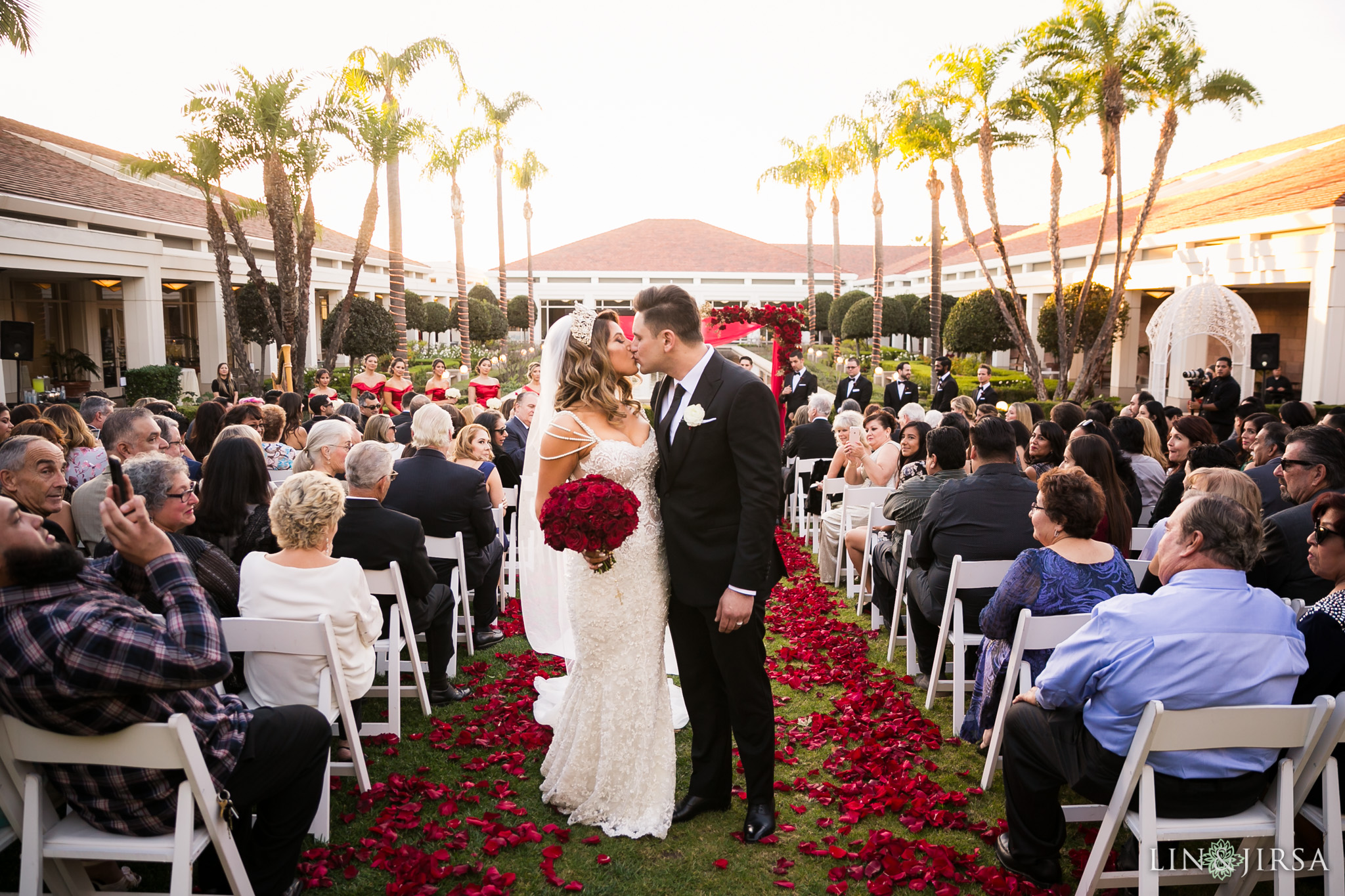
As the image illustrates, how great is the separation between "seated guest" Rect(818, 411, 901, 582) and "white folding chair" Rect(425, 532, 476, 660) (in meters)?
3.52

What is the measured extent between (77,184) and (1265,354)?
28.9 meters

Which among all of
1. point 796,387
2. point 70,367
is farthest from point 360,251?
point 796,387

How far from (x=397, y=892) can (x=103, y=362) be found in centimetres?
2937

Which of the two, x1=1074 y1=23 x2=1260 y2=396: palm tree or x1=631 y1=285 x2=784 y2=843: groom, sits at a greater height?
x1=1074 y1=23 x2=1260 y2=396: palm tree

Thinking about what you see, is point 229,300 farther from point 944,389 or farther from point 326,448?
point 326,448

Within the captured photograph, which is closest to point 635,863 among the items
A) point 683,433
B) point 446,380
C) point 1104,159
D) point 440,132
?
point 683,433

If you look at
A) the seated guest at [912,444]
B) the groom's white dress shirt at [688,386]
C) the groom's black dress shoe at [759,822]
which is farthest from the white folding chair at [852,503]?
the groom's white dress shirt at [688,386]

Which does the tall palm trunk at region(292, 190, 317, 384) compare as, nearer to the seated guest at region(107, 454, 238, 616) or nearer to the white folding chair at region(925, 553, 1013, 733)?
the seated guest at region(107, 454, 238, 616)

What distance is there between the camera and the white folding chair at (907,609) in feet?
19.6

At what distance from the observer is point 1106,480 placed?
17.5ft

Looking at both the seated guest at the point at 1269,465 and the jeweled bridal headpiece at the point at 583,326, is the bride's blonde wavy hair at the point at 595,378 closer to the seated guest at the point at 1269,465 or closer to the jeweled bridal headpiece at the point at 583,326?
the jeweled bridal headpiece at the point at 583,326

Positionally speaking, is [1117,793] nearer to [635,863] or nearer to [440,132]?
[635,863]

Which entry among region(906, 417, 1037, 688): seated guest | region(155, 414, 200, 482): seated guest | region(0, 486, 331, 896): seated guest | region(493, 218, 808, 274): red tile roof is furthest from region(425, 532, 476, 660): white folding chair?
region(493, 218, 808, 274): red tile roof

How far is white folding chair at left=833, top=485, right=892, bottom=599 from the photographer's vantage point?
772 cm
